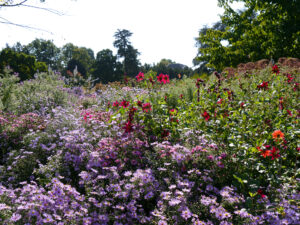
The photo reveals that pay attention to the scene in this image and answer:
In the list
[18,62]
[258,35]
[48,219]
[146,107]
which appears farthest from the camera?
[18,62]

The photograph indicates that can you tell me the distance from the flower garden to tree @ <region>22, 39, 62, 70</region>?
58056 mm

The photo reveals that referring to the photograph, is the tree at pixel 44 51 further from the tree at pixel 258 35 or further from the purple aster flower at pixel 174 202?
the purple aster flower at pixel 174 202

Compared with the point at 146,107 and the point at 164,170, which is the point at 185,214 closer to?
the point at 164,170

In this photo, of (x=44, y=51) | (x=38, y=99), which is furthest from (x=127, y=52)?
(x=38, y=99)

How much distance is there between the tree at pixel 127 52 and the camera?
137 feet

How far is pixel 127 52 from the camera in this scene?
41.7m

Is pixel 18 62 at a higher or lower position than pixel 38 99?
higher

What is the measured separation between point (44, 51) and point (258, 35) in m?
56.3

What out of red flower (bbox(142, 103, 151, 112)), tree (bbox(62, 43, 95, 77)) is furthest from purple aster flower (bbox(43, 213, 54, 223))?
tree (bbox(62, 43, 95, 77))

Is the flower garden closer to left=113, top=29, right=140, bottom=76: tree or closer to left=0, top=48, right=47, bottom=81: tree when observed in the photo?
left=0, top=48, right=47, bottom=81: tree

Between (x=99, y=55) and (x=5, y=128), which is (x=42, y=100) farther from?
(x=99, y=55)

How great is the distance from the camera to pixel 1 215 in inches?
88.7

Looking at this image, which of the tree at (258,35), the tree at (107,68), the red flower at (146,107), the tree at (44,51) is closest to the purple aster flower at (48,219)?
the red flower at (146,107)

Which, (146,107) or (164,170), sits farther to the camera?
(146,107)
